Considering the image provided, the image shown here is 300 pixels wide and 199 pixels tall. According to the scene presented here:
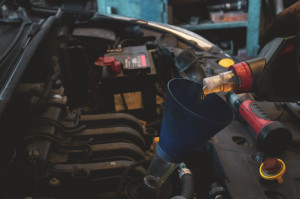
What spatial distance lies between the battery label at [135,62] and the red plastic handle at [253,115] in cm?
62

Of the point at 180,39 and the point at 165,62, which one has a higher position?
the point at 180,39

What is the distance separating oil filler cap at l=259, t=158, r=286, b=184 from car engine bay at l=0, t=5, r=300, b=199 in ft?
0.08


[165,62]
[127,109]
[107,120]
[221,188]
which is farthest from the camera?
[165,62]

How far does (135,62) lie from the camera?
1402mm

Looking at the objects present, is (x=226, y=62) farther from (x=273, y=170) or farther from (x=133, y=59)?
(x=273, y=170)

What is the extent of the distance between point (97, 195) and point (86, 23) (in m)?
1.35

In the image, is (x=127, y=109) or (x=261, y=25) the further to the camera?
(x=261, y=25)

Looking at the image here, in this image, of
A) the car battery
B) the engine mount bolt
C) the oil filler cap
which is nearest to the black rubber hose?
the oil filler cap

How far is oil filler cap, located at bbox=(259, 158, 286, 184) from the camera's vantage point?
2.19 feet

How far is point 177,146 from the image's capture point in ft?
1.97

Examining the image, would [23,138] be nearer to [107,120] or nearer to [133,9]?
[107,120]

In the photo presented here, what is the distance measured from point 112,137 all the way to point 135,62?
0.48 metres

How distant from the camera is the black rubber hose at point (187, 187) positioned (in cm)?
67

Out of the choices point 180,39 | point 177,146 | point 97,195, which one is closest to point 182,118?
point 177,146
